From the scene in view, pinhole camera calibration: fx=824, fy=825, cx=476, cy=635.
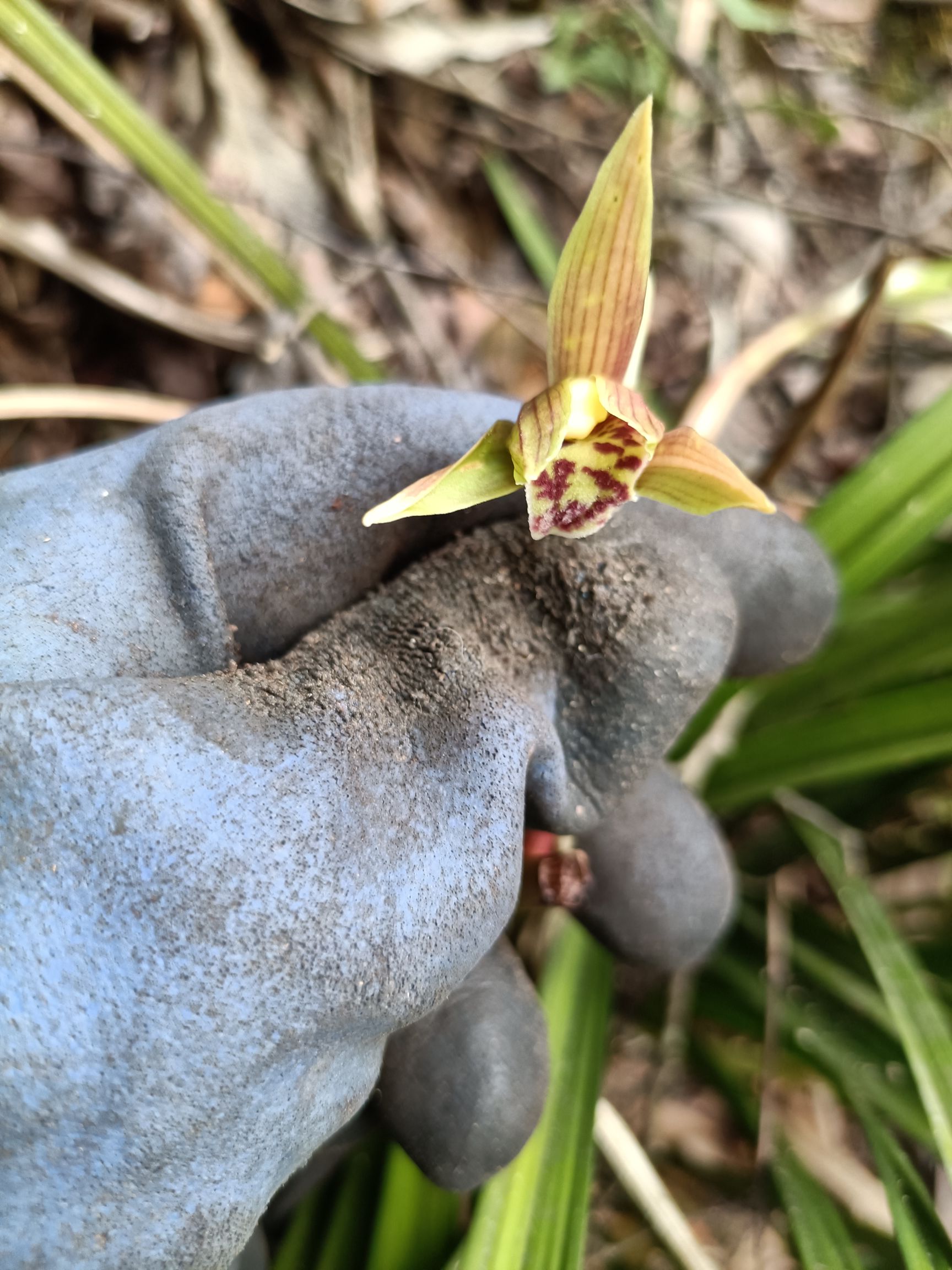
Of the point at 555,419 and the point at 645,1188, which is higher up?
the point at 555,419

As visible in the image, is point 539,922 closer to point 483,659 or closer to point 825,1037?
point 825,1037

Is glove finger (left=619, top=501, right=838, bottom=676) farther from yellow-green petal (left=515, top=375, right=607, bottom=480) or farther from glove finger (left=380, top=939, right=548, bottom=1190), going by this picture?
glove finger (left=380, top=939, right=548, bottom=1190)

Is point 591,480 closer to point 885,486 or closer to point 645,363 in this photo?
point 885,486

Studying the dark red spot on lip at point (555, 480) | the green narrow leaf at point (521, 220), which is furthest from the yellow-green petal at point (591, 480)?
the green narrow leaf at point (521, 220)

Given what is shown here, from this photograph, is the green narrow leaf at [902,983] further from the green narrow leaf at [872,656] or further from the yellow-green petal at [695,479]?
the yellow-green petal at [695,479]

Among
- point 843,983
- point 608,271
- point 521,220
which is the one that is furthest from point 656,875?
point 521,220
